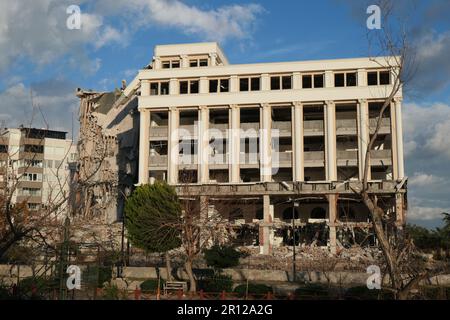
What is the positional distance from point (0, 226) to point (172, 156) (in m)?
37.1

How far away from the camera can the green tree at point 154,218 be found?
36.3 metres

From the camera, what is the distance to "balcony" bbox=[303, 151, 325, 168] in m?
53.8

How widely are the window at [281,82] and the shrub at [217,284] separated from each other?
31.2m

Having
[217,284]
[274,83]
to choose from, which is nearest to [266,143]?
[274,83]

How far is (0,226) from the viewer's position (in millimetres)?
18406

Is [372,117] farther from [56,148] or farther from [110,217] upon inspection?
[56,148]

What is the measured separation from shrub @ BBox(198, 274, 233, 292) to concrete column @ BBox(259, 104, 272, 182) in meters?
25.3

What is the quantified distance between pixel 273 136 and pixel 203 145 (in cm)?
721

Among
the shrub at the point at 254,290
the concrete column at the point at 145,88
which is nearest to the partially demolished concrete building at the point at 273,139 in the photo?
the concrete column at the point at 145,88

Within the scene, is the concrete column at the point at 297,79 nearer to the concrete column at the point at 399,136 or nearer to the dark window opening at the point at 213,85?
the dark window opening at the point at 213,85

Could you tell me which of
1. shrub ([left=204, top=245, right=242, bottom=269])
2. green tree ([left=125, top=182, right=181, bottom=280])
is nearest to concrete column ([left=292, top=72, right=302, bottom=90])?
green tree ([left=125, top=182, right=181, bottom=280])

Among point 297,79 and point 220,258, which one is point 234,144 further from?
point 220,258
